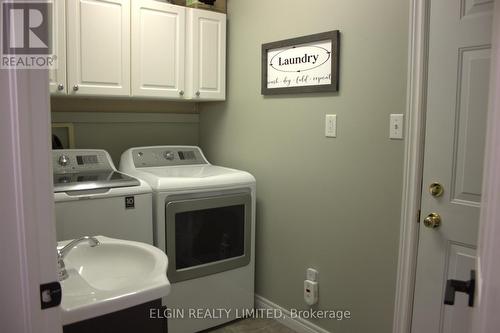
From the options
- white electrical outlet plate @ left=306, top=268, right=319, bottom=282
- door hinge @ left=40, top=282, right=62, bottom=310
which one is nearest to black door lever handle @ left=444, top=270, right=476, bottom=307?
door hinge @ left=40, top=282, right=62, bottom=310

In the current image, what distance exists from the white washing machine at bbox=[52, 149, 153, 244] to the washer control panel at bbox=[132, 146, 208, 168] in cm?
35


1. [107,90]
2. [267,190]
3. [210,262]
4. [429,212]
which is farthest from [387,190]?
[107,90]

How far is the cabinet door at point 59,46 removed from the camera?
7.03ft

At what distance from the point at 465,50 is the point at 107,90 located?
1810 mm

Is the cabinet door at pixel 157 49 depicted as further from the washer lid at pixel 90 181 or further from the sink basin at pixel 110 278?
the sink basin at pixel 110 278

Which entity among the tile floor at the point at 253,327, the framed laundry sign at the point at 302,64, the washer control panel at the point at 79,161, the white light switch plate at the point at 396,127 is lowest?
the tile floor at the point at 253,327

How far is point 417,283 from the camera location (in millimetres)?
1876

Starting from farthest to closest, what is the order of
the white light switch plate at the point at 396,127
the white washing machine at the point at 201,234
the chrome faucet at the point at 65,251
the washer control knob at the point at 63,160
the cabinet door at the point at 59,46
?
1. the washer control knob at the point at 63,160
2. the white washing machine at the point at 201,234
3. the cabinet door at the point at 59,46
4. the white light switch plate at the point at 396,127
5. the chrome faucet at the point at 65,251

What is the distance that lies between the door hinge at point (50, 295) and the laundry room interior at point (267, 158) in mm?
513

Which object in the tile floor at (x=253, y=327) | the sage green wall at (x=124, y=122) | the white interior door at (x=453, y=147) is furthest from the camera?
the sage green wall at (x=124, y=122)

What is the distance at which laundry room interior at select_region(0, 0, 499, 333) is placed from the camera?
5.72 ft

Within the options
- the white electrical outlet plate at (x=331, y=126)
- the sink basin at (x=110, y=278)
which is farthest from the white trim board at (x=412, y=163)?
the sink basin at (x=110, y=278)

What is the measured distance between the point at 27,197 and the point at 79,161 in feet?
6.07

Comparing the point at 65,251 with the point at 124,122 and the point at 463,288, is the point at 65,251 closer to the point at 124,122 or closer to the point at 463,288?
the point at 463,288
